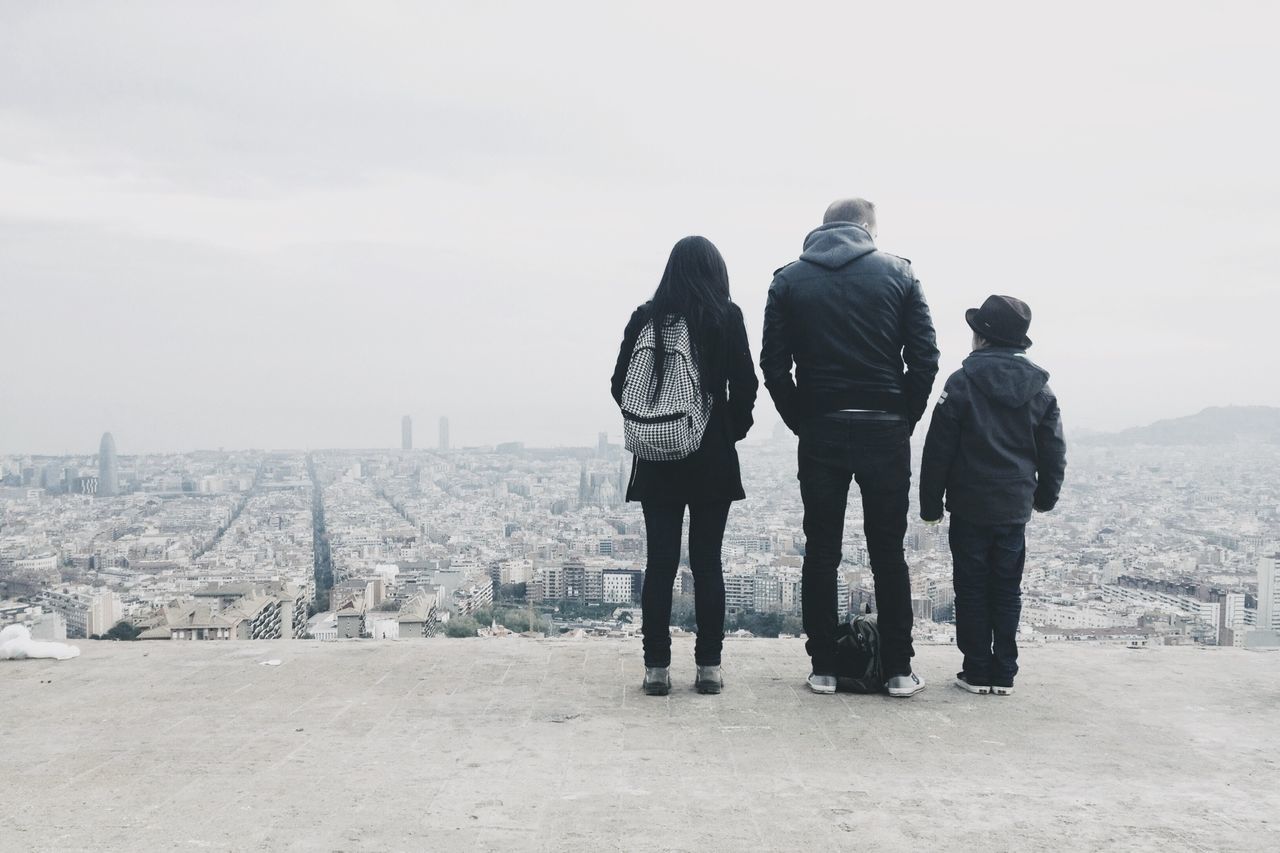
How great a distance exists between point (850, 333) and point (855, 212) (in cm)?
64

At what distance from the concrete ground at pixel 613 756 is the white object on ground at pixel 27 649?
0.14 meters

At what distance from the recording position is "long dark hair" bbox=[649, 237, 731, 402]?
4.15 metres

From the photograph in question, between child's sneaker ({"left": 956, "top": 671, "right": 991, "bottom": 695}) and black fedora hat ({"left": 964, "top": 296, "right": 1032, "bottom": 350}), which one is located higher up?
black fedora hat ({"left": 964, "top": 296, "right": 1032, "bottom": 350})

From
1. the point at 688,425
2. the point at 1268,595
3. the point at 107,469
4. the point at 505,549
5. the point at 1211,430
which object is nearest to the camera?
the point at 688,425

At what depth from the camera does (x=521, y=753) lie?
130 inches

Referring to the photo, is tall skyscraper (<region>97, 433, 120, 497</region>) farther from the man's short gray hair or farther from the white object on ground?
the man's short gray hair

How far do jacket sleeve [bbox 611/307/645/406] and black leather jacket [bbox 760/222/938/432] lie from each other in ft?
1.85

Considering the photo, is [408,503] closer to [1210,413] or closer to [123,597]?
[123,597]

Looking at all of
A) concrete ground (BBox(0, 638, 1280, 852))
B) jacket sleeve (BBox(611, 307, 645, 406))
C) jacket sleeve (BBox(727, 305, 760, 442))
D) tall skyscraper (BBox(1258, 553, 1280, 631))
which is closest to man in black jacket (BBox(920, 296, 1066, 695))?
concrete ground (BBox(0, 638, 1280, 852))

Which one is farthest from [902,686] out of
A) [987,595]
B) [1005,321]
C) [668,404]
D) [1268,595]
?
[1268,595]

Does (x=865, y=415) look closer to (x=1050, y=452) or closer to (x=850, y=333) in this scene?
(x=850, y=333)

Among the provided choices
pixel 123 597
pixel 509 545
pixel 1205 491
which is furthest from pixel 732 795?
pixel 1205 491

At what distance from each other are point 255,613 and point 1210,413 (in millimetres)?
42304

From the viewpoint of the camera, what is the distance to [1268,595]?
752 centimetres
